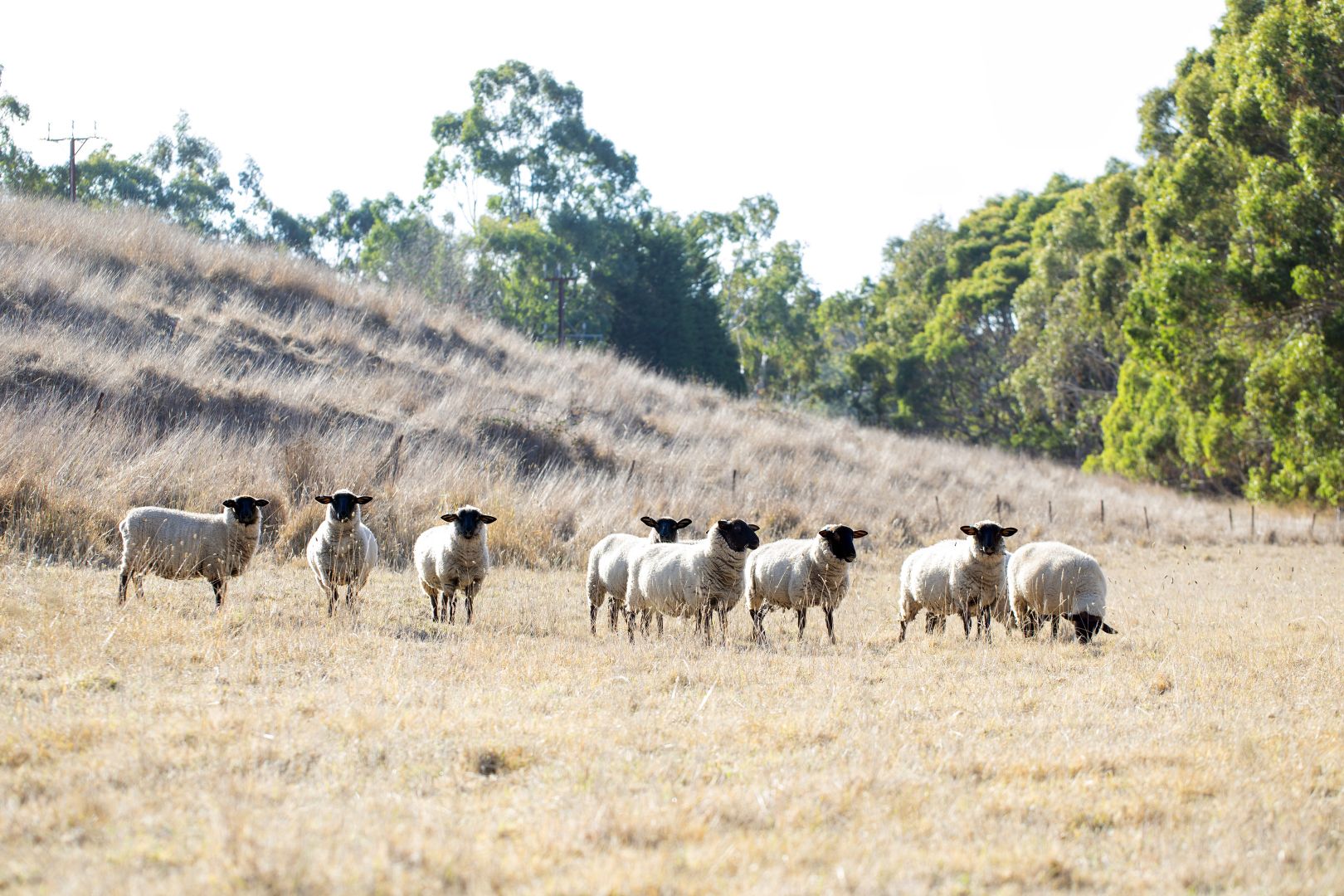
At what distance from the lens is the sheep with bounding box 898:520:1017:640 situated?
38.7 ft

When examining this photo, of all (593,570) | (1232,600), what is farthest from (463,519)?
(1232,600)

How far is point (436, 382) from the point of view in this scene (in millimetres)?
27734

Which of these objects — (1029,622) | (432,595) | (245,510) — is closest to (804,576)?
(1029,622)

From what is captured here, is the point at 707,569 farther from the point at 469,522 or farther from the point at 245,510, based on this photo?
the point at 245,510

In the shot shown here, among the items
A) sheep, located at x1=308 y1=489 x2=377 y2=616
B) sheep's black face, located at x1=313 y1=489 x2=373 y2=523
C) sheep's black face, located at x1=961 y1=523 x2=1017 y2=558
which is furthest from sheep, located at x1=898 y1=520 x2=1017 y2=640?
sheep's black face, located at x1=313 y1=489 x2=373 y2=523

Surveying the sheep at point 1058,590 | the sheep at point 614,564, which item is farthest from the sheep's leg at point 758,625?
the sheep at point 1058,590

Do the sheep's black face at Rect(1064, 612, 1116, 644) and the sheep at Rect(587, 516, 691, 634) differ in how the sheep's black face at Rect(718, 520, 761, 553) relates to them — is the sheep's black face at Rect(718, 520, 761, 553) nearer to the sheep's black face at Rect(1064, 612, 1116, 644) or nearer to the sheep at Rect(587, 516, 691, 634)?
the sheep at Rect(587, 516, 691, 634)

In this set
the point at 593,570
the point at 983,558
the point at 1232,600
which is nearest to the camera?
the point at 983,558

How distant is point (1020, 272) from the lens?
53.6m

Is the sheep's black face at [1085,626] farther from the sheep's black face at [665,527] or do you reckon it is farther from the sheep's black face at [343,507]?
the sheep's black face at [343,507]

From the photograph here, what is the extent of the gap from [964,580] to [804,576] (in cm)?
177

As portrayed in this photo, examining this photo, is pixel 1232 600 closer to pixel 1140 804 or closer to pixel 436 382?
pixel 1140 804

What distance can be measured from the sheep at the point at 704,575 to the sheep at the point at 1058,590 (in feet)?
8.91

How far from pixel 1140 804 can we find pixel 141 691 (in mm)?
5747
